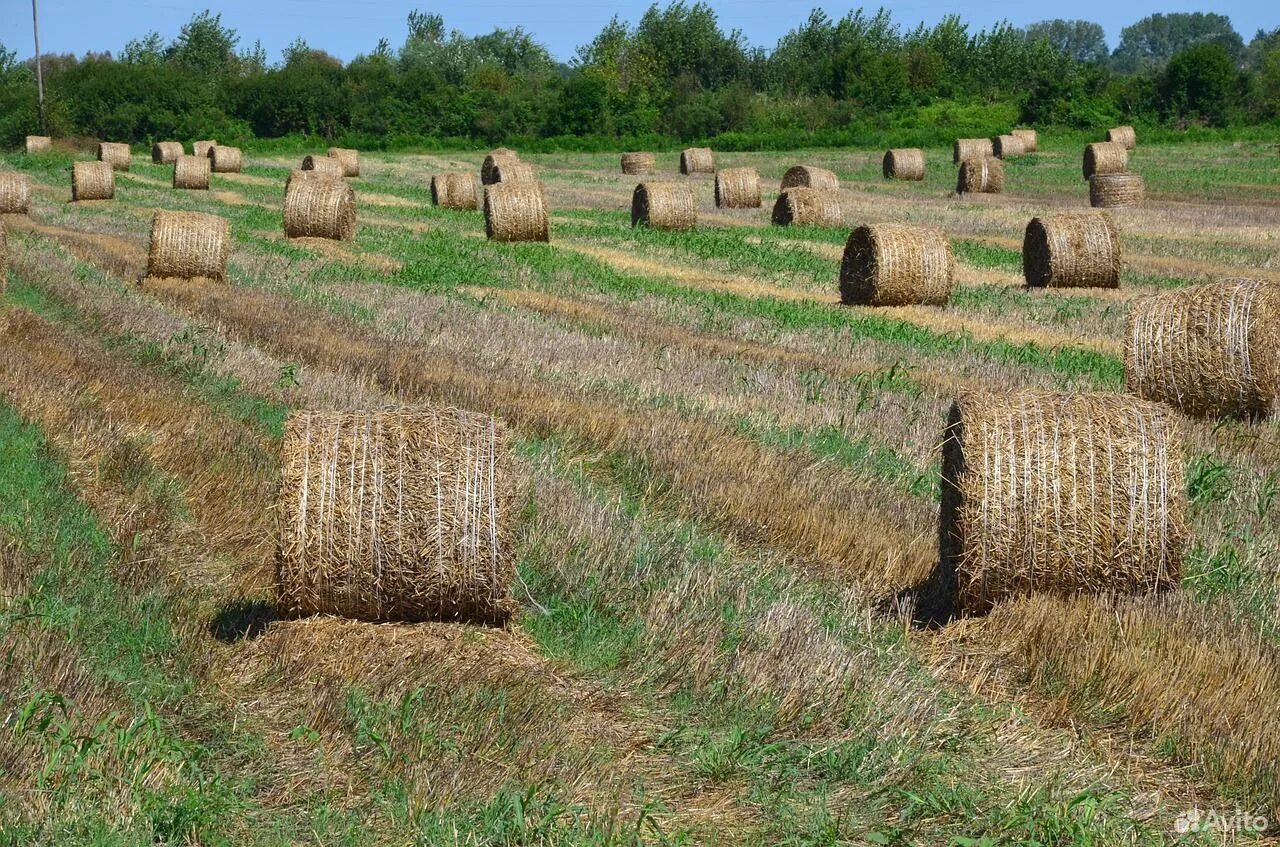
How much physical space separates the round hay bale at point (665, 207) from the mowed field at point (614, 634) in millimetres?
12057

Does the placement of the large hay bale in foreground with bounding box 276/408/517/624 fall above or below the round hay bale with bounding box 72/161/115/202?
below

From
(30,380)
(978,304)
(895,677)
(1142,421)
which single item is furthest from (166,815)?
(978,304)

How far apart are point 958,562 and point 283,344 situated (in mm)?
7657

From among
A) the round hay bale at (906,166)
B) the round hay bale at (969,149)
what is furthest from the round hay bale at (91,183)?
the round hay bale at (969,149)

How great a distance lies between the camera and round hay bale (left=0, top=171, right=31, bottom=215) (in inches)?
1051

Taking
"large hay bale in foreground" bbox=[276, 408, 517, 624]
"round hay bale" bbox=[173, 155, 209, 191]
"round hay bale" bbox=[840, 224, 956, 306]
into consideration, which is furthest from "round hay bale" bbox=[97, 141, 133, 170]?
"large hay bale in foreground" bbox=[276, 408, 517, 624]

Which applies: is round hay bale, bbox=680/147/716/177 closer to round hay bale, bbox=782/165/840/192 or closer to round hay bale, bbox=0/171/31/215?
round hay bale, bbox=782/165/840/192

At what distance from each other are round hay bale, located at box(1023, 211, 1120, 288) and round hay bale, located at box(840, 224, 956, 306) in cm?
198

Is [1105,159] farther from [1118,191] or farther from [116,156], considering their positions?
[116,156]

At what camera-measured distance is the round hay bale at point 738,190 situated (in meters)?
31.9

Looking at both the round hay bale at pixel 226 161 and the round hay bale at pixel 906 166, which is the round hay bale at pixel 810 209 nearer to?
the round hay bale at pixel 906 166

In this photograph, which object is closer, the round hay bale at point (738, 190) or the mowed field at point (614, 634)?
the mowed field at point (614, 634)

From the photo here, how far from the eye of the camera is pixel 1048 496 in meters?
6.46

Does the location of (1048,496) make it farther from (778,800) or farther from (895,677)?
(778,800)
